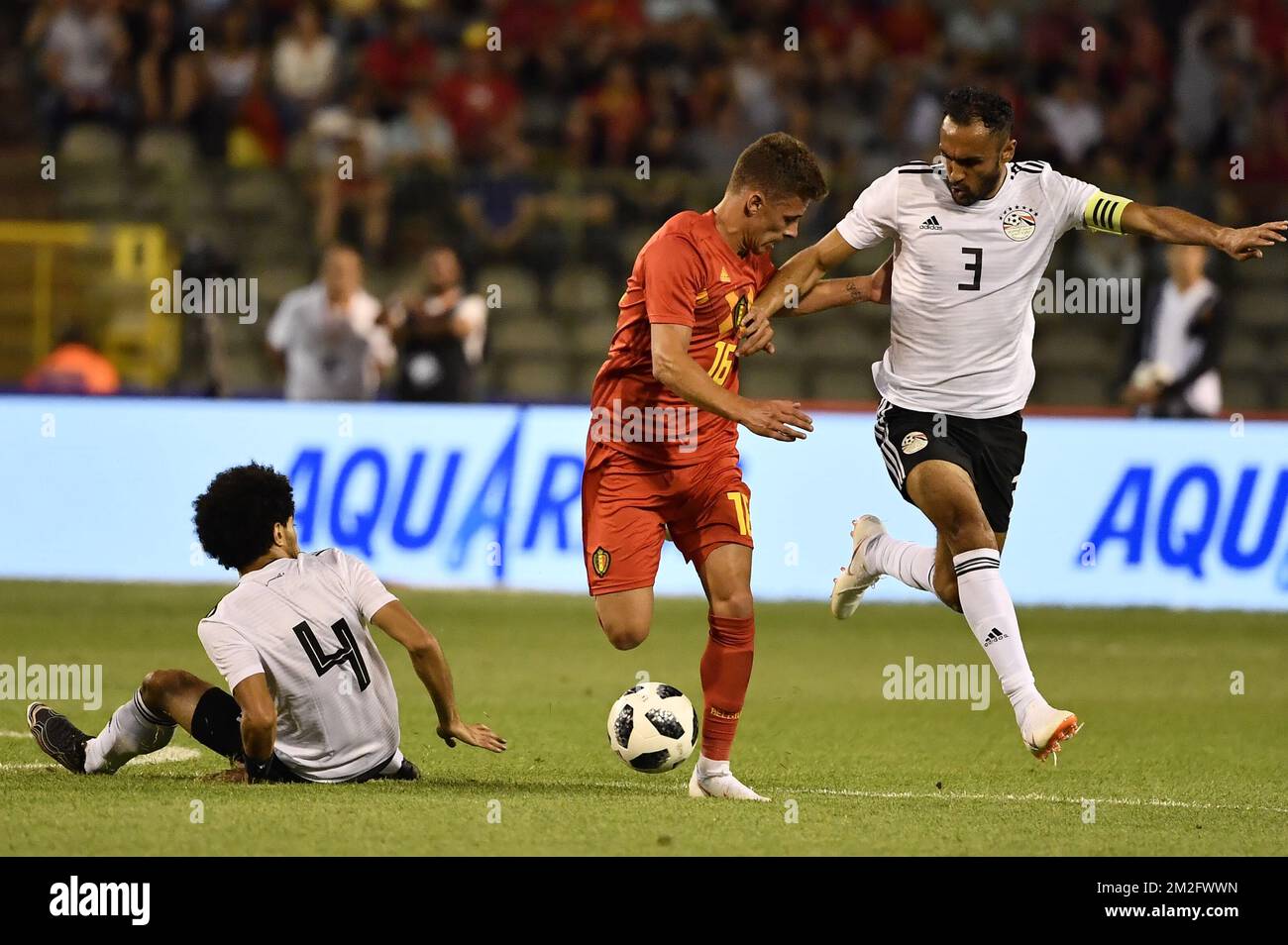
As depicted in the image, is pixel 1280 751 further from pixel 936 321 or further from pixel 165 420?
pixel 165 420

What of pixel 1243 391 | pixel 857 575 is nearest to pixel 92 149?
pixel 1243 391

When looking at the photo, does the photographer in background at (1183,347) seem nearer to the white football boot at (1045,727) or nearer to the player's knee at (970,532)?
the player's knee at (970,532)

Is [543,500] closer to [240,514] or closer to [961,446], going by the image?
[961,446]

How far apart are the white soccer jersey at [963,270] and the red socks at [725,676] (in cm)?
121

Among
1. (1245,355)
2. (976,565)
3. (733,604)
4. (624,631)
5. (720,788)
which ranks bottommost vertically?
(720,788)

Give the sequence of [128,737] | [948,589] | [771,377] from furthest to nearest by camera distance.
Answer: [771,377]
[948,589]
[128,737]

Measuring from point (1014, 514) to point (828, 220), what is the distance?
4.55 m

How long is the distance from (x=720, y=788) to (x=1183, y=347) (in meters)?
8.73

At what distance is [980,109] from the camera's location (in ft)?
22.9

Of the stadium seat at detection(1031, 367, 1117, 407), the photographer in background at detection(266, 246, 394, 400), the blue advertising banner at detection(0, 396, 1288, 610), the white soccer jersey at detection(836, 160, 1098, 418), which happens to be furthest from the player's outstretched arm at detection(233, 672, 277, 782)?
the stadium seat at detection(1031, 367, 1117, 407)

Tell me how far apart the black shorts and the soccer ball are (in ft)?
3.96

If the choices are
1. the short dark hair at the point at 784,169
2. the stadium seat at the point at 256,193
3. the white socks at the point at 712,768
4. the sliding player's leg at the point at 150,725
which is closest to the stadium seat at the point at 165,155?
the stadium seat at the point at 256,193

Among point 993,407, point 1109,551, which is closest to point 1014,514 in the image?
point 1109,551

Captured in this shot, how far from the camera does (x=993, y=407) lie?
748 cm
